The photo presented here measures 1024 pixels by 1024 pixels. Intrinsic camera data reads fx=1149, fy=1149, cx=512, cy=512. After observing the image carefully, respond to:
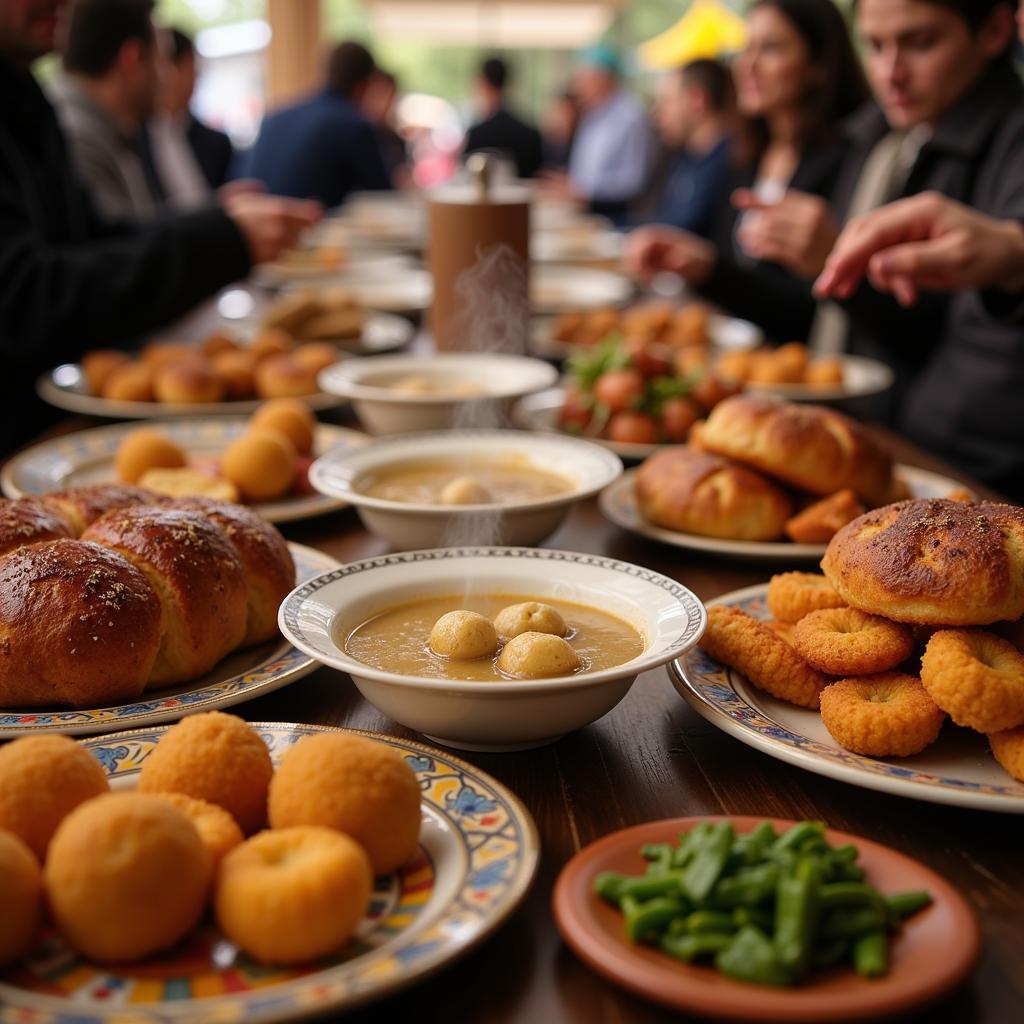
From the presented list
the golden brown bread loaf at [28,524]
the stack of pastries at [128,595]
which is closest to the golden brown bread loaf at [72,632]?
the stack of pastries at [128,595]

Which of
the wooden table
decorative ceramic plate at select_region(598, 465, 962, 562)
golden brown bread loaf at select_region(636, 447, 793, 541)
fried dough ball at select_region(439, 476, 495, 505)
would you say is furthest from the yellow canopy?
the wooden table

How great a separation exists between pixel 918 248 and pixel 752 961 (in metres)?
1.83

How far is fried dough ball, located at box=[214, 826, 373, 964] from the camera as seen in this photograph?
792 mm

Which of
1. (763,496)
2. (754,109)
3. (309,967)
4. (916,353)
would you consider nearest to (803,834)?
(309,967)

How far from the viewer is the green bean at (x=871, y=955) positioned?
784 millimetres

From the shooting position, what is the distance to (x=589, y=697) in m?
1.13

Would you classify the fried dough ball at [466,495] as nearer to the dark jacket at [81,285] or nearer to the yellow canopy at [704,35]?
the dark jacket at [81,285]

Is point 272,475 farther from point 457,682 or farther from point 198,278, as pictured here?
point 198,278

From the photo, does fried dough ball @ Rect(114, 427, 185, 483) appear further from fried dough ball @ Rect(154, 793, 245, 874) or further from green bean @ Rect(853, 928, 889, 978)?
green bean @ Rect(853, 928, 889, 978)

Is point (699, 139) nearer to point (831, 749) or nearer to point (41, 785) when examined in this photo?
point (831, 749)

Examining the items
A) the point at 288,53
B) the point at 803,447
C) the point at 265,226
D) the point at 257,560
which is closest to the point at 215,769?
the point at 257,560

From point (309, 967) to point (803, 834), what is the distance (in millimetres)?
382

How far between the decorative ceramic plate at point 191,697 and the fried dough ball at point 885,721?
0.59m

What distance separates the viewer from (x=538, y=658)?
117cm
